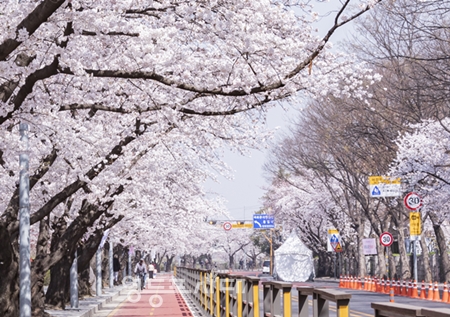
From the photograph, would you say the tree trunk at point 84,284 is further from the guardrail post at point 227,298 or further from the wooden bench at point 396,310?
the wooden bench at point 396,310

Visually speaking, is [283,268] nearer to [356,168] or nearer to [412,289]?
[356,168]

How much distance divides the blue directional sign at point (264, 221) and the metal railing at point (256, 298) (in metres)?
55.5

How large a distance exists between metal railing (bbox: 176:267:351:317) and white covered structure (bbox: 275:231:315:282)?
28.6 metres

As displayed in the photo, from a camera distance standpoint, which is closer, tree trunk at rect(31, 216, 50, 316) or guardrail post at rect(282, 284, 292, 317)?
guardrail post at rect(282, 284, 292, 317)

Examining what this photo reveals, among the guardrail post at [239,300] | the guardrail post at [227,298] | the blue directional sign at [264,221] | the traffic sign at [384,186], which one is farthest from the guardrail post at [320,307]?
the blue directional sign at [264,221]

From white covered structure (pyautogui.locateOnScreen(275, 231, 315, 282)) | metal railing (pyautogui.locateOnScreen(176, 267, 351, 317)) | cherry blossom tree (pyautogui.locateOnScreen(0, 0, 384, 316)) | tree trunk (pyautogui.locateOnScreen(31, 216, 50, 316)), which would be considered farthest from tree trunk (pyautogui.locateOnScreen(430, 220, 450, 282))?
tree trunk (pyautogui.locateOnScreen(31, 216, 50, 316))

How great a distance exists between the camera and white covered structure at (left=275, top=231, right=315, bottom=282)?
186 ft

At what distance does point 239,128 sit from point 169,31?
10926mm

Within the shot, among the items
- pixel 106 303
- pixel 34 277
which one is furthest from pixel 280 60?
pixel 106 303

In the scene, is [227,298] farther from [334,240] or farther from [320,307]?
[334,240]

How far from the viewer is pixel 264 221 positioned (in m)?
84.1

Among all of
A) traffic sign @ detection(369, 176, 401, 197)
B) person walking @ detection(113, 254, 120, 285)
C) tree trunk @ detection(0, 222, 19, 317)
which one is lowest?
tree trunk @ detection(0, 222, 19, 317)

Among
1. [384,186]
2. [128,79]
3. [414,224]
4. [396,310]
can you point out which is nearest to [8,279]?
[128,79]

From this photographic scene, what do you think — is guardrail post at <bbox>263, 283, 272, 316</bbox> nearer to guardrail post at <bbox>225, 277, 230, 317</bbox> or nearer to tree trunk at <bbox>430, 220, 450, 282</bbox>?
guardrail post at <bbox>225, 277, 230, 317</bbox>
